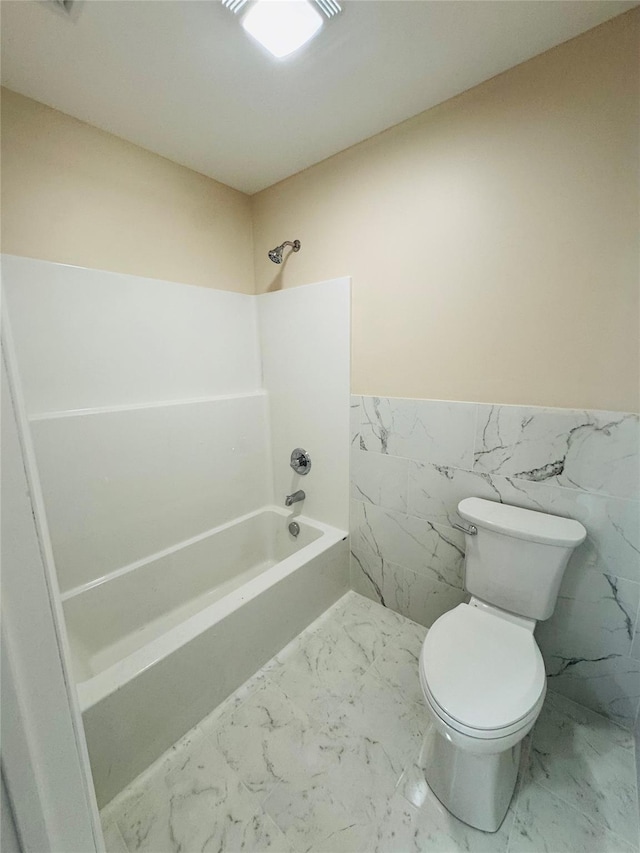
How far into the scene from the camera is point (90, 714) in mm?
1010

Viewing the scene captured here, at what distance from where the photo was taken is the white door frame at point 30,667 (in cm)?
40

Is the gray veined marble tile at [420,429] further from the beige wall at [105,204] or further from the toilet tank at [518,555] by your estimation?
the beige wall at [105,204]

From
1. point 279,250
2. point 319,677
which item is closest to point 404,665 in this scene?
point 319,677

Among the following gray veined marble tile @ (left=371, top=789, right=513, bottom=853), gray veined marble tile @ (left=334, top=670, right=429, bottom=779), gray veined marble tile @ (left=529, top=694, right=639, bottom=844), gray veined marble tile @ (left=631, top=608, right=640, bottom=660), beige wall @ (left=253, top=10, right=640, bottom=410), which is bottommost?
gray veined marble tile @ (left=371, top=789, right=513, bottom=853)

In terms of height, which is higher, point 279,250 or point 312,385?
point 279,250

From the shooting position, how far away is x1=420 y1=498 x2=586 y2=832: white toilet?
3.12ft

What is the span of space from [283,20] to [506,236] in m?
1.02

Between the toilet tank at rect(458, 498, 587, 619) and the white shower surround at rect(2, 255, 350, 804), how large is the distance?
0.78 meters

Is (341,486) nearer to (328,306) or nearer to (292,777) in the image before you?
(328,306)

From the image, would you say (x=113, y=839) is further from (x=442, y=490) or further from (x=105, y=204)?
(x=105, y=204)

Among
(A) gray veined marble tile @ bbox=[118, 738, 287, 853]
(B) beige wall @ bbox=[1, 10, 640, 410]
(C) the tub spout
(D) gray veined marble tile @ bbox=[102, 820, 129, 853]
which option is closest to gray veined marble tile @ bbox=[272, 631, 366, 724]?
(A) gray veined marble tile @ bbox=[118, 738, 287, 853]

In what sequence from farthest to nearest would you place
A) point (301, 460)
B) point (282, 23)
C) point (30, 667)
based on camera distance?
1. point (301, 460)
2. point (282, 23)
3. point (30, 667)

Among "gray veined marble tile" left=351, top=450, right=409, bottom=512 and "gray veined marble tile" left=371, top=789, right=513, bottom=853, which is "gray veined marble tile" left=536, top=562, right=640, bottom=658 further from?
"gray veined marble tile" left=351, top=450, right=409, bottom=512

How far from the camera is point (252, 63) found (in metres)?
1.18
